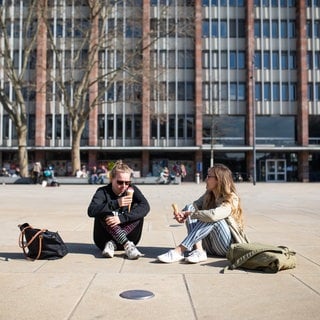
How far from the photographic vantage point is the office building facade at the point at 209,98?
43562mm

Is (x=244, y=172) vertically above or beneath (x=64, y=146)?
beneath

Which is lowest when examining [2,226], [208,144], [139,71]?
[2,226]

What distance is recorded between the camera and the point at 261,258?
4.70m

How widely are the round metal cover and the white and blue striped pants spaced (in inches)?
54.9

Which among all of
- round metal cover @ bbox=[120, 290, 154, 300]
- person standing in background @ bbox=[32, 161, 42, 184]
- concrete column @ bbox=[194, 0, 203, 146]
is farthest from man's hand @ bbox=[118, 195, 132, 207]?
concrete column @ bbox=[194, 0, 203, 146]

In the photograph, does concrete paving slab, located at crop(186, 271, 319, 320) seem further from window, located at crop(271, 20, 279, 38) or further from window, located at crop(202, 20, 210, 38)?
window, located at crop(271, 20, 279, 38)

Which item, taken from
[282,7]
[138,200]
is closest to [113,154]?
[282,7]

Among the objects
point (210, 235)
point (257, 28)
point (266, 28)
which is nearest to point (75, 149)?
point (257, 28)

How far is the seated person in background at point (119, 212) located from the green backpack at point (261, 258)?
1.28 m

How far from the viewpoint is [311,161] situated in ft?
145

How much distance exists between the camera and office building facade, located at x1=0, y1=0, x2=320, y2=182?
43.6m

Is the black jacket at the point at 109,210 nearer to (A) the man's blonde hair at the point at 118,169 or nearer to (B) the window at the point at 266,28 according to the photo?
(A) the man's blonde hair at the point at 118,169

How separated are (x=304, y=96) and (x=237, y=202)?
4081cm

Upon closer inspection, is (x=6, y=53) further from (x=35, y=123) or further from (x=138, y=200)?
(x=138, y=200)
